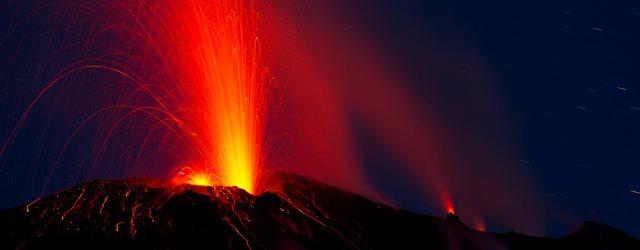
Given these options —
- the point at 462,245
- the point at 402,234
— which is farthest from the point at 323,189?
the point at 462,245

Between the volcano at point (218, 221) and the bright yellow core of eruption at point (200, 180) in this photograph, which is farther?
the bright yellow core of eruption at point (200, 180)

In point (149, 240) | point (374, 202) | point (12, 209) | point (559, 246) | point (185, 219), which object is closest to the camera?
point (149, 240)

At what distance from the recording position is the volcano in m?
Answer: 19.9

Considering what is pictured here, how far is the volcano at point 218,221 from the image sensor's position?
783 inches


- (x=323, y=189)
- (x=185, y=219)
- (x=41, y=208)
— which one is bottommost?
(x=323, y=189)

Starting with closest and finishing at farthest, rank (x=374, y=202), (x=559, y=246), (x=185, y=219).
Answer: (x=185, y=219) < (x=374, y=202) < (x=559, y=246)

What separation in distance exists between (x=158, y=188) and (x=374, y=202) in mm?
9839

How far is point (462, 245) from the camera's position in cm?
2509

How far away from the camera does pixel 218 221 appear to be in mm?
20828

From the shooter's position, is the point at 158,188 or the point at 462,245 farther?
the point at 462,245

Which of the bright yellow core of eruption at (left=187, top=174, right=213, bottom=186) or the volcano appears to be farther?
the bright yellow core of eruption at (left=187, top=174, right=213, bottom=186)

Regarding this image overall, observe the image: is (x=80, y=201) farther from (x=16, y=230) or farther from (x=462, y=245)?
(x=462, y=245)

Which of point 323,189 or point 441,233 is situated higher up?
point 323,189

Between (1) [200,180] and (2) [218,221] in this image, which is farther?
(1) [200,180]
